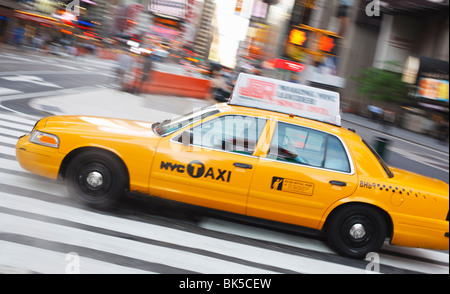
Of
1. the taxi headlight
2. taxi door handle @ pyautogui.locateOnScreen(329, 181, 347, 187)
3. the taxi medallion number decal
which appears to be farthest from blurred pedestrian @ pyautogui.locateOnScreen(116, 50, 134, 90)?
taxi door handle @ pyautogui.locateOnScreen(329, 181, 347, 187)

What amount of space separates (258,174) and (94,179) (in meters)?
1.82

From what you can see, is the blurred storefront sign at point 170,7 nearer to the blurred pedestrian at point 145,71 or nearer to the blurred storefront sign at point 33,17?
the blurred storefront sign at point 33,17

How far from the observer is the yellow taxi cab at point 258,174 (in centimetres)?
527

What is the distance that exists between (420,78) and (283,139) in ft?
84.3

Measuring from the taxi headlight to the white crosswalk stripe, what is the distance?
0.64 meters

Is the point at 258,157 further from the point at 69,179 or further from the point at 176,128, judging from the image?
the point at 69,179

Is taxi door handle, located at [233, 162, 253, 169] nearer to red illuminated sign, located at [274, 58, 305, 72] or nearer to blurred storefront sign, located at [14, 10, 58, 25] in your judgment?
red illuminated sign, located at [274, 58, 305, 72]

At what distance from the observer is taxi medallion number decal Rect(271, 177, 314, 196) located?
5.25 metres

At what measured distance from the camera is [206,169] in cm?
525

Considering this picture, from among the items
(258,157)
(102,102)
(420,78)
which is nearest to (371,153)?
(258,157)

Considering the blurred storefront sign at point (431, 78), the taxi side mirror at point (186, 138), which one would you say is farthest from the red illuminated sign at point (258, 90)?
the blurred storefront sign at point (431, 78)

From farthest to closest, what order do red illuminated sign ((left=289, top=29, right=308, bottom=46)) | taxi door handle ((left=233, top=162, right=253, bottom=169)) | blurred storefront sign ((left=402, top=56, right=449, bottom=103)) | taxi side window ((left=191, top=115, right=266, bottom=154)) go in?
blurred storefront sign ((left=402, top=56, right=449, bottom=103)) → red illuminated sign ((left=289, top=29, right=308, bottom=46)) → taxi side window ((left=191, top=115, right=266, bottom=154)) → taxi door handle ((left=233, top=162, right=253, bottom=169))

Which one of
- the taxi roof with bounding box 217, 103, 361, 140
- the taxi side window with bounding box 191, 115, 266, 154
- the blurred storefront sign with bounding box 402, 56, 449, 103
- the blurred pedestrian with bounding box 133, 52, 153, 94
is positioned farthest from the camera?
the blurred storefront sign with bounding box 402, 56, 449, 103

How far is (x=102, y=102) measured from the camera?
1432 cm
